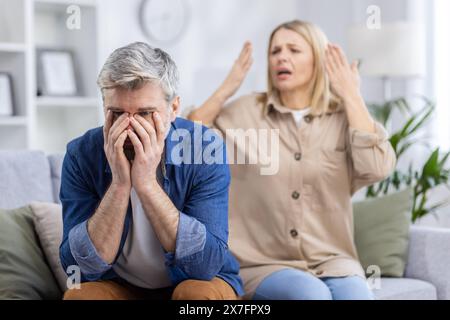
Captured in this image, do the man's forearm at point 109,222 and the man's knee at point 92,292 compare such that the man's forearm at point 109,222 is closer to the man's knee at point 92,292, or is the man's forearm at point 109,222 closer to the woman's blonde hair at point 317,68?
the man's knee at point 92,292

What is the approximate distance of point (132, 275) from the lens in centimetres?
164

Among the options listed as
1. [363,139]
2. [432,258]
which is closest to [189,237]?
[363,139]

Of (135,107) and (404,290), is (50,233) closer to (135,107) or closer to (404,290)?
(135,107)

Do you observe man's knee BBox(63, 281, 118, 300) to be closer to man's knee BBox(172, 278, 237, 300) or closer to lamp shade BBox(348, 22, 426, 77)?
man's knee BBox(172, 278, 237, 300)

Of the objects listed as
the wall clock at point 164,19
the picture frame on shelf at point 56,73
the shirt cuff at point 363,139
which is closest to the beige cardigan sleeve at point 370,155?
the shirt cuff at point 363,139

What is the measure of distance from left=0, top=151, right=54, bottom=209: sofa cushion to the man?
61 cm

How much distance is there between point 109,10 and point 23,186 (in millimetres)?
2166

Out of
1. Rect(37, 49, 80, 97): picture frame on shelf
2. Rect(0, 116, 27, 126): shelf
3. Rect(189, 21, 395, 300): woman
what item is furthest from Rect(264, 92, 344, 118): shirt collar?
Rect(37, 49, 80, 97): picture frame on shelf

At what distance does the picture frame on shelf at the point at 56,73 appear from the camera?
373 centimetres

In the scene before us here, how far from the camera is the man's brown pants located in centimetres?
156

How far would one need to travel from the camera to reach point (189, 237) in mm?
1531

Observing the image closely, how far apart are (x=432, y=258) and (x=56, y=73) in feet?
6.83
